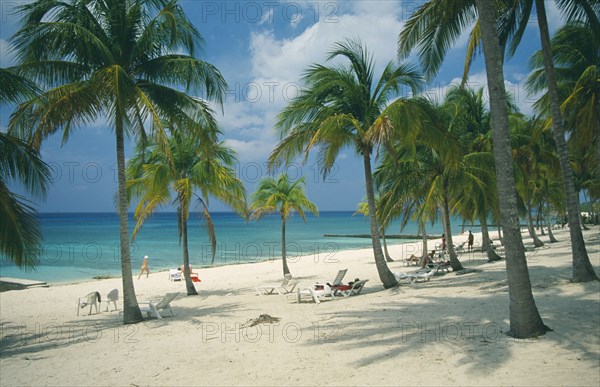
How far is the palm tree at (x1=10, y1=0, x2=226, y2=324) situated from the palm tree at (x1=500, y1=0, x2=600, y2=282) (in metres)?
7.97

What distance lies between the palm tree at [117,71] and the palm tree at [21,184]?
2.22ft

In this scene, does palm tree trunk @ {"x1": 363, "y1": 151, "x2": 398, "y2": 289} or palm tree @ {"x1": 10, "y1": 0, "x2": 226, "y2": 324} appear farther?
palm tree trunk @ {"x1": 363, "y1": 151, "x2": 398, "y2": 289}

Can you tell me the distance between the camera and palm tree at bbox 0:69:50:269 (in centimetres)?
764

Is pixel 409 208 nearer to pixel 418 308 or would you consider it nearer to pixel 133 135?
pixel 418 308

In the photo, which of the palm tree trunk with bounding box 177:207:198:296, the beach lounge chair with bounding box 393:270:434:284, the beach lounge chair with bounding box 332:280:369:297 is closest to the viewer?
the beach lounge chair with bounding box 332:280:369:297

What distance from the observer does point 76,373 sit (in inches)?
271

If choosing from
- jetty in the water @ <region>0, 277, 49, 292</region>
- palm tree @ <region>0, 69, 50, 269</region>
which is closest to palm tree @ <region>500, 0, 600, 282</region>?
palm tree @ <region>0, 69, 50, 269</region>

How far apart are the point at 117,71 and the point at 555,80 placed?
33.9ft

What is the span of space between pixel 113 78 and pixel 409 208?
468 inches

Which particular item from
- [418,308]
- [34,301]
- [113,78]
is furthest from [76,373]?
[34,301]

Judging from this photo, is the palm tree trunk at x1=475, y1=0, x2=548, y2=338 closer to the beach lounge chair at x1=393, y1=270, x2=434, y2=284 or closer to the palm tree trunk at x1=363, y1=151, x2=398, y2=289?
the palm tree trunk at x1=363, y1=151, x2=398, y2=289

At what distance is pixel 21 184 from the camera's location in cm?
830

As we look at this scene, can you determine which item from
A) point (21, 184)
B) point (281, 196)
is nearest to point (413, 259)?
point (281, 196)

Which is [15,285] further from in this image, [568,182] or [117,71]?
[568,182]
